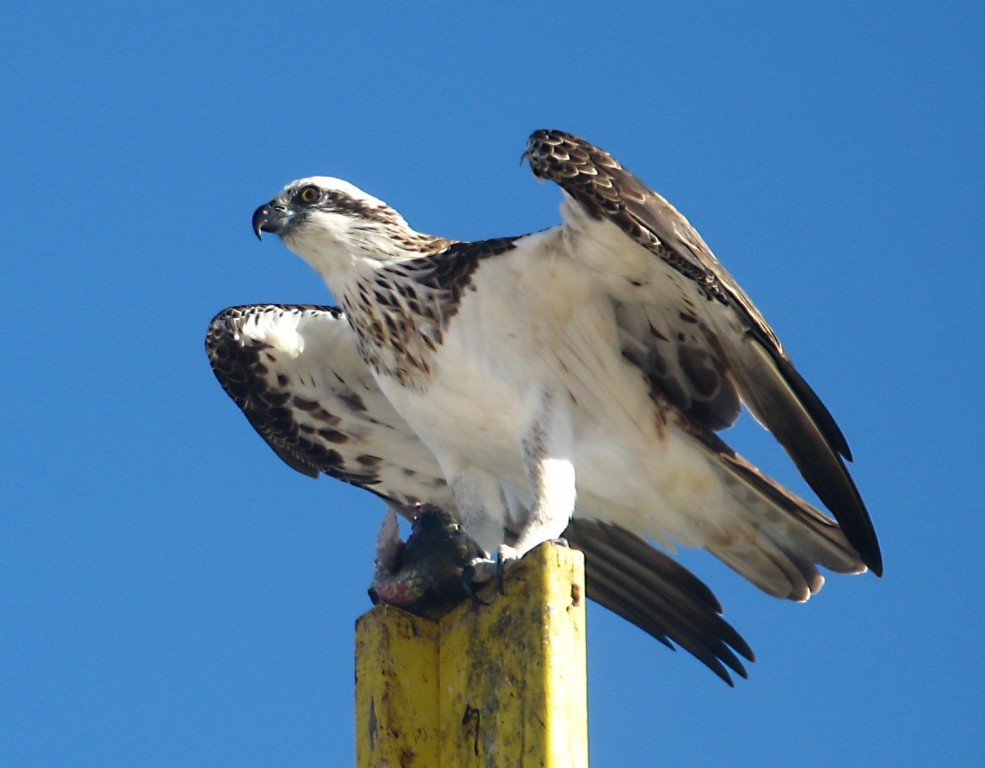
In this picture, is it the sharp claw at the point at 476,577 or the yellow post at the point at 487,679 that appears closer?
the yellow post at the point at 487,679

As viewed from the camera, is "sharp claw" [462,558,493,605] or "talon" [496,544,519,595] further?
"sharp claw" [462,558,493,605]

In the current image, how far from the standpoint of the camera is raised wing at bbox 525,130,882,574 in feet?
20.6

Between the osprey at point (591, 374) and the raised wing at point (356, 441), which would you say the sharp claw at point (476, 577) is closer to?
the osprey at point (591, 374)

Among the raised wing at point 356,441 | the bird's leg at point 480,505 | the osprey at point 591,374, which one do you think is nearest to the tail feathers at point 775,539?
the osprey at point 591,374

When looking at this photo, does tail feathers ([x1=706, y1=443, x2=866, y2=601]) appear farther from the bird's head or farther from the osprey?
the bird's head

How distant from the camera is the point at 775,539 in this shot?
7234 mm

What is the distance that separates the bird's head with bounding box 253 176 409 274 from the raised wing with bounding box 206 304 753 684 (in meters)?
0.52

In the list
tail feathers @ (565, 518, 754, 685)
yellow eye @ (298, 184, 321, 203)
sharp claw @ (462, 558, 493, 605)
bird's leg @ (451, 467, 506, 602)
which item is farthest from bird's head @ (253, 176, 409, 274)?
sharp claw @ (462, 558, 493, 605)

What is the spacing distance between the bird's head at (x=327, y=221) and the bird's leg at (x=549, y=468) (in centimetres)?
100

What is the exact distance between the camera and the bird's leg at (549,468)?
6.50 m

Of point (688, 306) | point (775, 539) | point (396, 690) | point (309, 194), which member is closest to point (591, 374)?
point (688, 306)

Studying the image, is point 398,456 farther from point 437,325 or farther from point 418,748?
point 418,748

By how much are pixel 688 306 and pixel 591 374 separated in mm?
510

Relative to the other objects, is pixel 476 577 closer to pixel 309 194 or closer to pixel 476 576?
pixel 476 576
